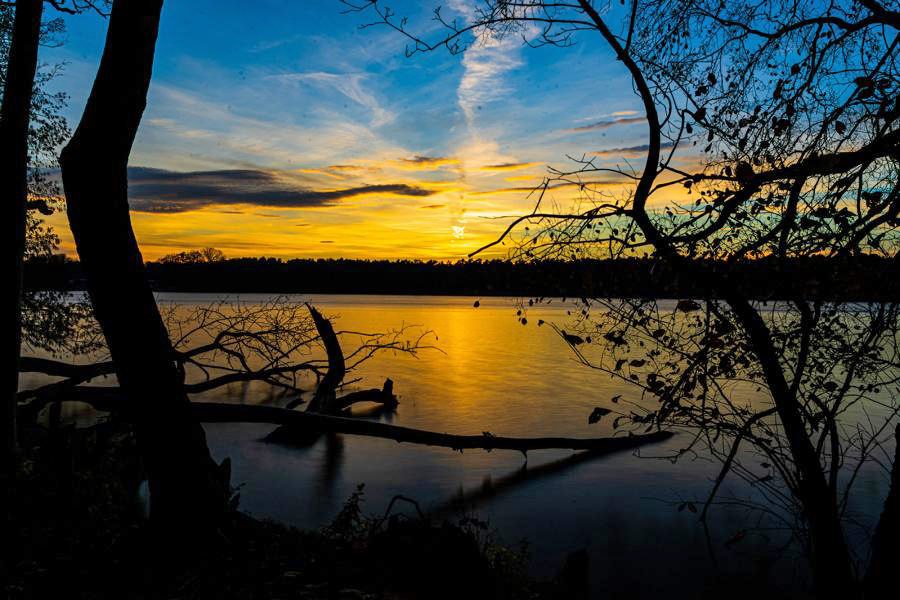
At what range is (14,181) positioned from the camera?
718 cm

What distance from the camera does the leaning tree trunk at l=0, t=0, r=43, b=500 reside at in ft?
23.4

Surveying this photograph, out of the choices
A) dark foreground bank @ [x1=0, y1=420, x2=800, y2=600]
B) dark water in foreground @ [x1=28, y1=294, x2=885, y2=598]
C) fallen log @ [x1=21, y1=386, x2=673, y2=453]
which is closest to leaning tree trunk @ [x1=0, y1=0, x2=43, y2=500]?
dark foreground bank @ [x1=0, y1=420, x2=800, y2=600]

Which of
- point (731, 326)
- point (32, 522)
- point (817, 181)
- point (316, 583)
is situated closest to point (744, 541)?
point (731, 326)

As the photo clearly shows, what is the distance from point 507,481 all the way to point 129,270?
1047 cm

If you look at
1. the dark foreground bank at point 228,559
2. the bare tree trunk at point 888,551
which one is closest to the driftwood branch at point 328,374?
the dark foreground bank at point 228,559

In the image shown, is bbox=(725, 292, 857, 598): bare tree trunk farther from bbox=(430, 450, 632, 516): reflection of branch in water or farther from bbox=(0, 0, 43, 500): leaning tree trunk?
bbox=(0, 0, 43, 500): leaning tree trunk

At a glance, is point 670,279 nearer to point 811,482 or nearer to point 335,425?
point 811,482

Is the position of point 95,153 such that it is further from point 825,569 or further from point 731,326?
point 825,569

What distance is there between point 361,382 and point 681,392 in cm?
2443

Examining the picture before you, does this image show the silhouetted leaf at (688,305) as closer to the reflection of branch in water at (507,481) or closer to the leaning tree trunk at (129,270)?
the leaning tree trunk at (129,270)

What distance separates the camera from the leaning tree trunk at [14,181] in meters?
7.13

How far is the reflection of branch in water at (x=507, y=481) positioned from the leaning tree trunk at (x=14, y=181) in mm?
7643

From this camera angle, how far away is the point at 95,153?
5910mm

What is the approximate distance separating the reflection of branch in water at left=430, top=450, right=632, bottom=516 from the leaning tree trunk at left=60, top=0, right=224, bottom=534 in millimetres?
6526
